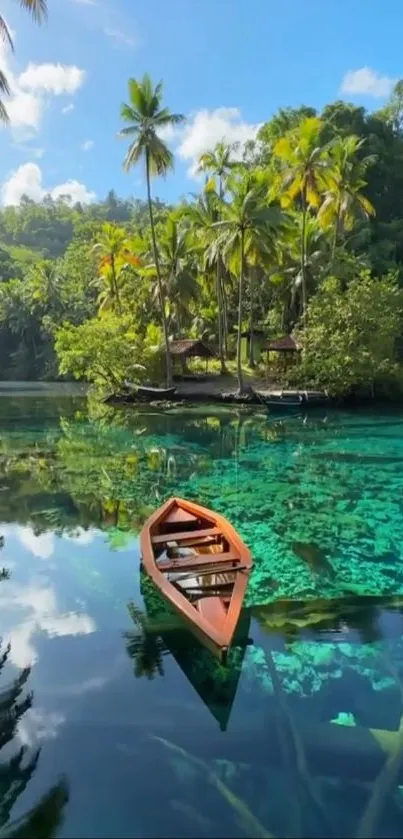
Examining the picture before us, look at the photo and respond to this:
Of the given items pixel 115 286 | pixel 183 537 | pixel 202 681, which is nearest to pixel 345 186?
pixel 115 286

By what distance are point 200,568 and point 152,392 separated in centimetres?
2403

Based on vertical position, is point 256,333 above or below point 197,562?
above

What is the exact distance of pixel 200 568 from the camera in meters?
7.09

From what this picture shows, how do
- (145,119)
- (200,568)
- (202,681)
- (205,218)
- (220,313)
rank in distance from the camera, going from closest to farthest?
(202,681), (200,568), (145,119), (205,218), (220,313)

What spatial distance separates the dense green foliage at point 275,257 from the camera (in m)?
27.7

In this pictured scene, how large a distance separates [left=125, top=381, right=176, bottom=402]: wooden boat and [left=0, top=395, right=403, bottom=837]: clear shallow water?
1778 centimetres

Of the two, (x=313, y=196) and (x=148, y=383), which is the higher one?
(x=313, y=196)

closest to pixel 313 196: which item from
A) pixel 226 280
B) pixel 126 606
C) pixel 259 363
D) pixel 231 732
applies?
pixel 226 280

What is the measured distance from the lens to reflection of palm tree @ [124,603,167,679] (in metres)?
5.88

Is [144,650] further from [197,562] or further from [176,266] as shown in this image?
[176,266]

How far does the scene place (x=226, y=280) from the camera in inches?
1431

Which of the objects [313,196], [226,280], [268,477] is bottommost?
[268,477]

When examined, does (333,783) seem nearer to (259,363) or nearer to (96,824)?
(96,824)

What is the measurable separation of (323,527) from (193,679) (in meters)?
5.64
